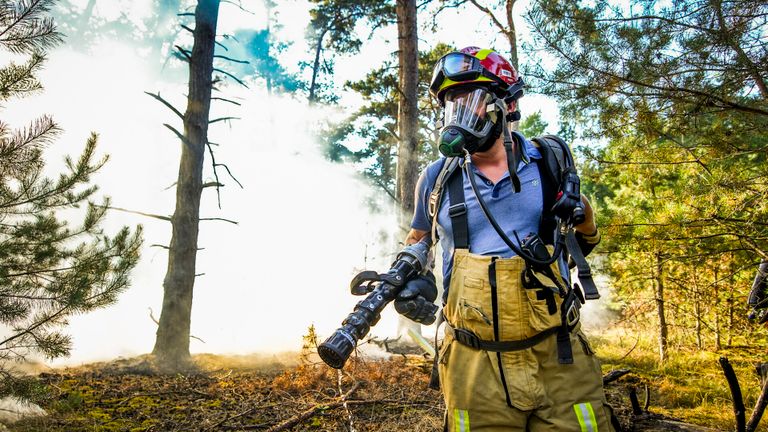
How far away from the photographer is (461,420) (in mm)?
1863

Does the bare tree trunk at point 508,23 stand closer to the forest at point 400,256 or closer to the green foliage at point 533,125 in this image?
the forest at point 400,256

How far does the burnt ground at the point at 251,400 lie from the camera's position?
4.05 metres

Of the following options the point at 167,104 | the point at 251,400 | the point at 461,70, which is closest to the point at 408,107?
the point at 167,104

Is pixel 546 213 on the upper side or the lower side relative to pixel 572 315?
upper

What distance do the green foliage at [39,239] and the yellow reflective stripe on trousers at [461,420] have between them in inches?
135

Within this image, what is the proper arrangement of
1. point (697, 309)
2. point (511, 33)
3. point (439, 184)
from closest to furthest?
1. point (439, 184)
2. point (697, 309)
3. point (511, 33)

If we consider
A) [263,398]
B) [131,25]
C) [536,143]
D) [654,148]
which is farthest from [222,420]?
[131,25]

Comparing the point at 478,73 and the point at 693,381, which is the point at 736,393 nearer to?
the point at 478,73

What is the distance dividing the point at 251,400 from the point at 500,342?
390 centimetres

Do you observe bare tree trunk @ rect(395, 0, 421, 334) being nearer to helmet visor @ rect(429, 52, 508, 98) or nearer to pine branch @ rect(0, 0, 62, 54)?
pine branch @ rect(0, 0, 62, 54)

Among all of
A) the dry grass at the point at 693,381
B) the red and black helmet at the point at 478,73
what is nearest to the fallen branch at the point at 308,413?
the dry grass at the point at 693,381

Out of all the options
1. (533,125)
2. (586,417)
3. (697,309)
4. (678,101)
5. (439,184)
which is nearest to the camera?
(586,417)

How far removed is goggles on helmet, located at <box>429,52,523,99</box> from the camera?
226 centimetres

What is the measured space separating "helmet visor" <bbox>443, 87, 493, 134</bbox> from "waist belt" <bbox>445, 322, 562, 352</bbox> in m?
0.95
